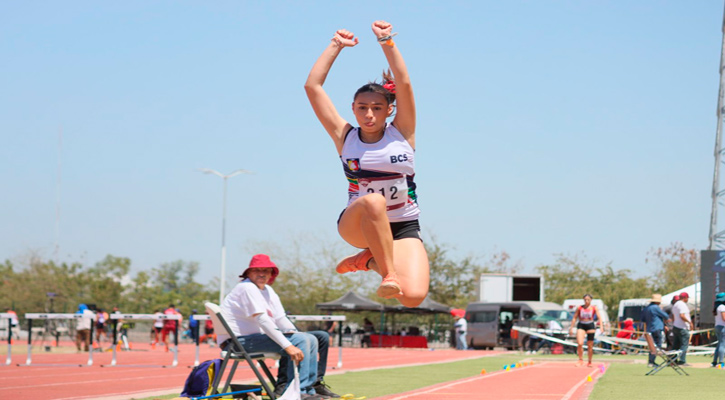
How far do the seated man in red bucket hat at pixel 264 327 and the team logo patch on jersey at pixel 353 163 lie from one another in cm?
314

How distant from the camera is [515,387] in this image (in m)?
12.1

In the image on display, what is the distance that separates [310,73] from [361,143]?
2.03 feet

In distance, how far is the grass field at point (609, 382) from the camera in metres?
10.9

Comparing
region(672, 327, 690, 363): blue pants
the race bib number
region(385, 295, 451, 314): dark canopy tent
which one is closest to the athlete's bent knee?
the race bib number

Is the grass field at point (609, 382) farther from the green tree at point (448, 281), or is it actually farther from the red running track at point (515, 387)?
the green tree at point (448, 281)

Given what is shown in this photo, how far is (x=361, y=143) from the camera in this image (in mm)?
5895

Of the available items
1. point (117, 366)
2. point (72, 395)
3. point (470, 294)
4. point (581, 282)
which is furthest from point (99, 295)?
point (72, 395)

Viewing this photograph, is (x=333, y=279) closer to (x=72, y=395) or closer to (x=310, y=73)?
(x=72, y=395)

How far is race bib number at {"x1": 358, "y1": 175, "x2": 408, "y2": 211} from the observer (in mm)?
5910

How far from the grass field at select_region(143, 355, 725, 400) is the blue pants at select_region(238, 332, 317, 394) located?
1525 mm

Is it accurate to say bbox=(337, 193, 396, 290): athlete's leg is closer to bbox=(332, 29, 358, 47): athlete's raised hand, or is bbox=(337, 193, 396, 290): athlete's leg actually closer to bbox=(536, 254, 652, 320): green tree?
bbox=(332, 29, 358, 47): athlete's raised hand

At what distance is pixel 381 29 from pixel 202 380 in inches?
171

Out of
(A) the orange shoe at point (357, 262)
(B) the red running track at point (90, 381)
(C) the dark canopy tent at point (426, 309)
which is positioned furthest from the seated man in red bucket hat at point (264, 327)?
(C) the dark canopy tent at point (426, 309)

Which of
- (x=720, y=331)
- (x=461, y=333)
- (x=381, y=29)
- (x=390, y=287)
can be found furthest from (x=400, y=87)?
(x=461, y=333)
